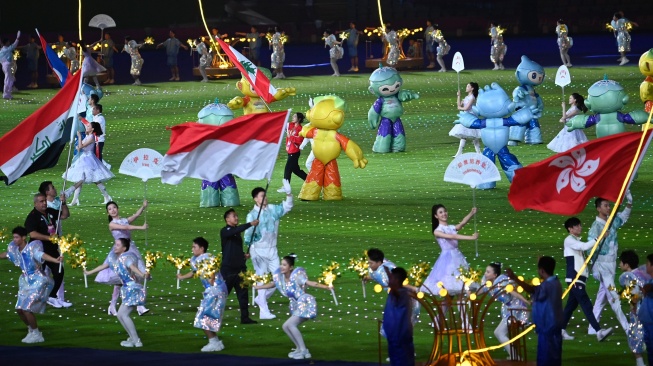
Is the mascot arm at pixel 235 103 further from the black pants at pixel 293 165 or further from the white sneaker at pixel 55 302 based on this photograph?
the white sneaker at pixel 55 302

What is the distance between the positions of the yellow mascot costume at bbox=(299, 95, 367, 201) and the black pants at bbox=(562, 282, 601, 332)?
32.3ft

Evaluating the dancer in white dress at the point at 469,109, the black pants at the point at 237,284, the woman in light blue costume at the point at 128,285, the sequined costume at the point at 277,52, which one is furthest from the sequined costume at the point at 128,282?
the sequined costume at the point at 277,52

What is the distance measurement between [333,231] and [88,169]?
4899mm

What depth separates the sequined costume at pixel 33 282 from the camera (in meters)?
16.9

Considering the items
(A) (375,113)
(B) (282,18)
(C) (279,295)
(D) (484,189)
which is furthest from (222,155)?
(B) (282,18)

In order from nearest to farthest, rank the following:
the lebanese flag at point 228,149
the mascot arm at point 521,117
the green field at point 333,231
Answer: the green field at point 333,231
the lebanese flag at point 228,149
the mascot arm at point 521,117

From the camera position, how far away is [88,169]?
25.3 metres

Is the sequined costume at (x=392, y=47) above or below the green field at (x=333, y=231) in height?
above

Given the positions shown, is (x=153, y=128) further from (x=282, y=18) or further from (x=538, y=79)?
(x=282, y=18)

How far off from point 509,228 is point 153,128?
1575 centimetres

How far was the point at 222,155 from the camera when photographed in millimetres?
18750

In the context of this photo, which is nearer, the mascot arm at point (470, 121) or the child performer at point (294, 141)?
the mascot arm at point (470, 121)

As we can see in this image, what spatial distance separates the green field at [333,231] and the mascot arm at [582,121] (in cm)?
143

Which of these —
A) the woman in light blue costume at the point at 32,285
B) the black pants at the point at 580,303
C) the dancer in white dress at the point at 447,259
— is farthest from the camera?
the dancer in white dress at the point at 447,259
